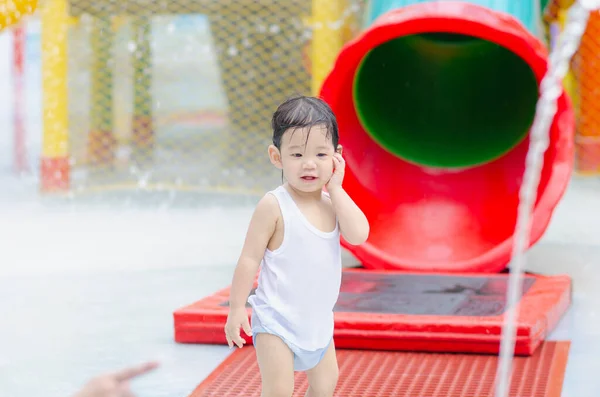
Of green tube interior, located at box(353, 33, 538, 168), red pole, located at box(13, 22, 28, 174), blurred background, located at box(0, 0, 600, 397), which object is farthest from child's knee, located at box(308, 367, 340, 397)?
red pole, located at box(13, 22, 28, 174)

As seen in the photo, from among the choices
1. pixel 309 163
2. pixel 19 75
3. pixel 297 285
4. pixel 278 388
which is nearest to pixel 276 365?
pixel 278 388

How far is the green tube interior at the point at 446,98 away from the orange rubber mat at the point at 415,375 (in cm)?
200

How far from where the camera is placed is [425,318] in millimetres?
3381

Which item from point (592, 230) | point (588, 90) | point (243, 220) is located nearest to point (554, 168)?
point (592, 230)

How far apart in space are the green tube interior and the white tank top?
2923mm

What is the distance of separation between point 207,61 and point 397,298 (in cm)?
1552

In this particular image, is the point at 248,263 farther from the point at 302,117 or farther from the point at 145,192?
the point at 145,192

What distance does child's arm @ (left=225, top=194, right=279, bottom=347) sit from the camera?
227 cm

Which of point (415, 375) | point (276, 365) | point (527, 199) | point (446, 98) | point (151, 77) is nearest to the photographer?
point (276, 365)

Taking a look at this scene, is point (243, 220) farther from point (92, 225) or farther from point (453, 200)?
point (453, 200)

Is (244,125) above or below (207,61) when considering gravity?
above

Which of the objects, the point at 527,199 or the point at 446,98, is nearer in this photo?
the point at 527,199

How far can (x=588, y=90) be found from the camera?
29.3 ft

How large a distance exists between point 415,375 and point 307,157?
3.52 ft
